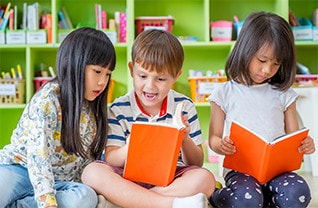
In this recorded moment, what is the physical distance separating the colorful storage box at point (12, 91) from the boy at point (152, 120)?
1.39m

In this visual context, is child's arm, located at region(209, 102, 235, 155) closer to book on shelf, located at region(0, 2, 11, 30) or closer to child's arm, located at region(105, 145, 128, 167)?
child's arm, located at region(105, 145, 128, 167)

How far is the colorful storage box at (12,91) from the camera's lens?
8.83ft

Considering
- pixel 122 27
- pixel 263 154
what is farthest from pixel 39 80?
pixel 263 154

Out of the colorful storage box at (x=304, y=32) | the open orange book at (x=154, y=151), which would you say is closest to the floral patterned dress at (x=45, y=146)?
the open orange book at (x=154, y=151)

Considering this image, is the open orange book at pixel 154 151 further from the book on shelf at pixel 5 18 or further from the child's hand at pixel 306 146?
the book on shelf at pixel 5 18

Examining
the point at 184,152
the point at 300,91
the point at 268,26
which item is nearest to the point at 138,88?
the point at 184,152

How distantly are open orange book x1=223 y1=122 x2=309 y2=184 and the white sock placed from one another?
227 mm

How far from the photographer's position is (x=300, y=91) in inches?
93.4

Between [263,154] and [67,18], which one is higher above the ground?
[67,18]

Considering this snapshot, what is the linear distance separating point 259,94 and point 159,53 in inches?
15.2

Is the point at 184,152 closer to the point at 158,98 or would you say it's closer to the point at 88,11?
the point at 158,98

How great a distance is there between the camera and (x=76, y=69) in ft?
4.35

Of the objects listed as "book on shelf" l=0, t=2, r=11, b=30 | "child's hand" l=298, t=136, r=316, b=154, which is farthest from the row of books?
"child's hand" l=298, t=136, r=316, b=154

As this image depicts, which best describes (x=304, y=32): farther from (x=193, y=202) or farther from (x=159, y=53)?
(x=193, y=202)
